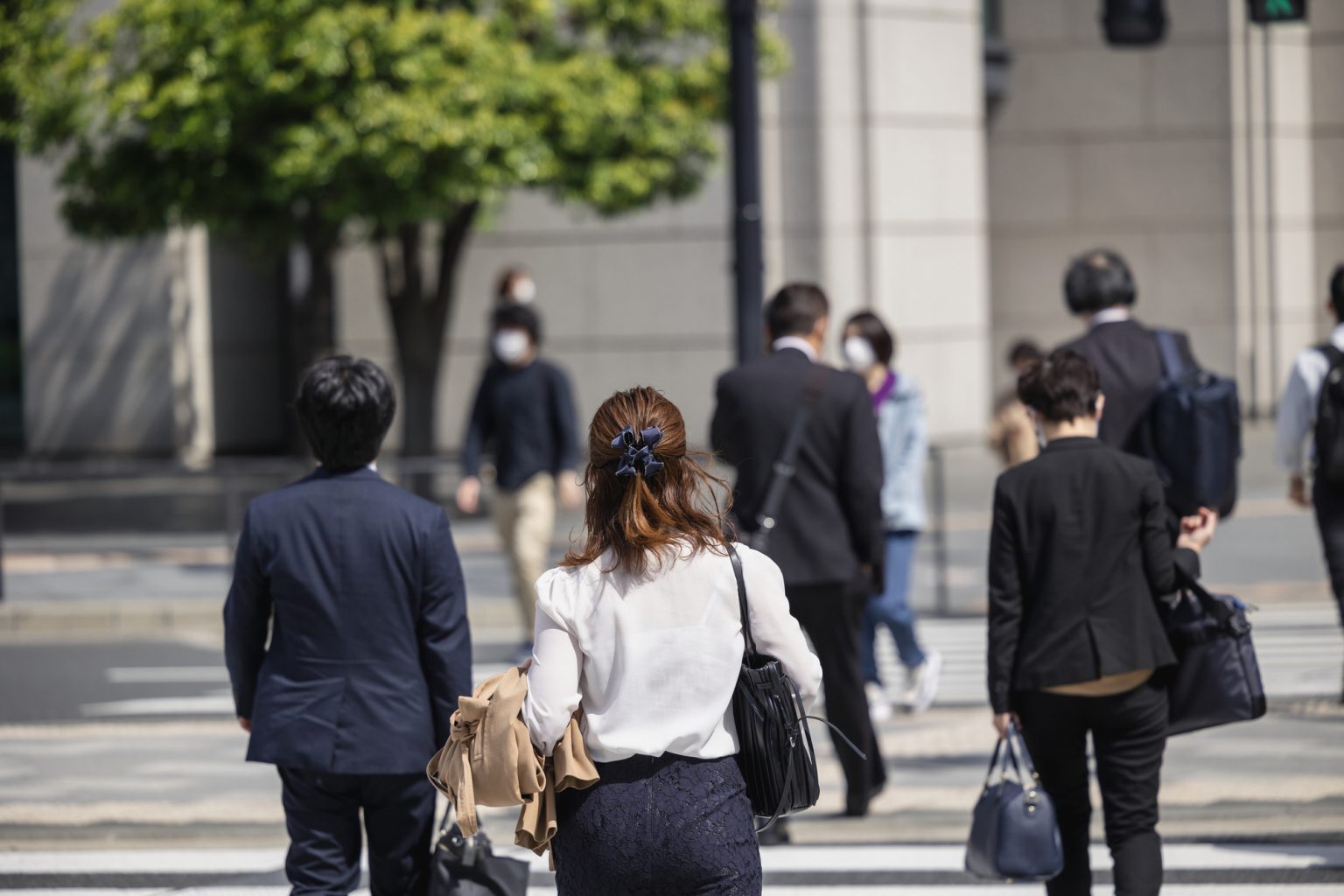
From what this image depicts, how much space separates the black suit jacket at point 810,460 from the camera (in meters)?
6.48

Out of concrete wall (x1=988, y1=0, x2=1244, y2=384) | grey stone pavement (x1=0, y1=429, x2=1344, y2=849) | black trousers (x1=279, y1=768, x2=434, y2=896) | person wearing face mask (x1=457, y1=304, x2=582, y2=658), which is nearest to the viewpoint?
black trousers (x1=279, y1=768, x2=434, y2=896)

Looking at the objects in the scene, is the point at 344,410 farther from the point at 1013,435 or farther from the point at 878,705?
the point at 1013,435

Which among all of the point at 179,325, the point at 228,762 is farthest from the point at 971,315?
the point at 228,762

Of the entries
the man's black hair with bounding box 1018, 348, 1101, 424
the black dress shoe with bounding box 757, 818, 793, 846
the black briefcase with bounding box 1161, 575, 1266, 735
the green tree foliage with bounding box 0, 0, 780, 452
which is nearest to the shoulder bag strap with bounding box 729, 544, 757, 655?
the man's black hair with bounding box 1018, 348, 1101, 424

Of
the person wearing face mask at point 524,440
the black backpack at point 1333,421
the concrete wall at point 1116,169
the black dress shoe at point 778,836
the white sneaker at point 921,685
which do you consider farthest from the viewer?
the concrete wall at point 1116,169

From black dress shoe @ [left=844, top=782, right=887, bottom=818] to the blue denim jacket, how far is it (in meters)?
2.24

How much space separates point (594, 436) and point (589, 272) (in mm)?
19526

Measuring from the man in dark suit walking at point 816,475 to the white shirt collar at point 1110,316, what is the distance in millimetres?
880

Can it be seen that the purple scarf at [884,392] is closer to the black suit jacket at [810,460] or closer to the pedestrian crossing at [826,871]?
the black suit jacket at [810,460]

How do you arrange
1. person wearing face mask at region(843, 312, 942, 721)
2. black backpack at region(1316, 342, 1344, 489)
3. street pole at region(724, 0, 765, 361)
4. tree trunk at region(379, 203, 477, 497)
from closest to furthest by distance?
1. black backpack at region(1316, 342, 1344, 489)
2. person wearing face mask at region(843, 312, 942, 721)
3. street pole at region(724, 0, 765, 361)
4. tree trunk at region(379, 203, 477, 497)

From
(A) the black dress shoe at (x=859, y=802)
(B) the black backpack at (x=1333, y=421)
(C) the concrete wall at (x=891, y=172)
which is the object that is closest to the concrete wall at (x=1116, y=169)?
(C) the concrete wall at (x=891, y=172)

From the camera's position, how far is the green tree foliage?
15.5m

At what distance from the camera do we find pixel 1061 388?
4941 mm

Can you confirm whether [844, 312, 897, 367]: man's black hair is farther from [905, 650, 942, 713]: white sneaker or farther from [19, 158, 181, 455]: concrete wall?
[19, 158, 181, 455]: concrete wall
